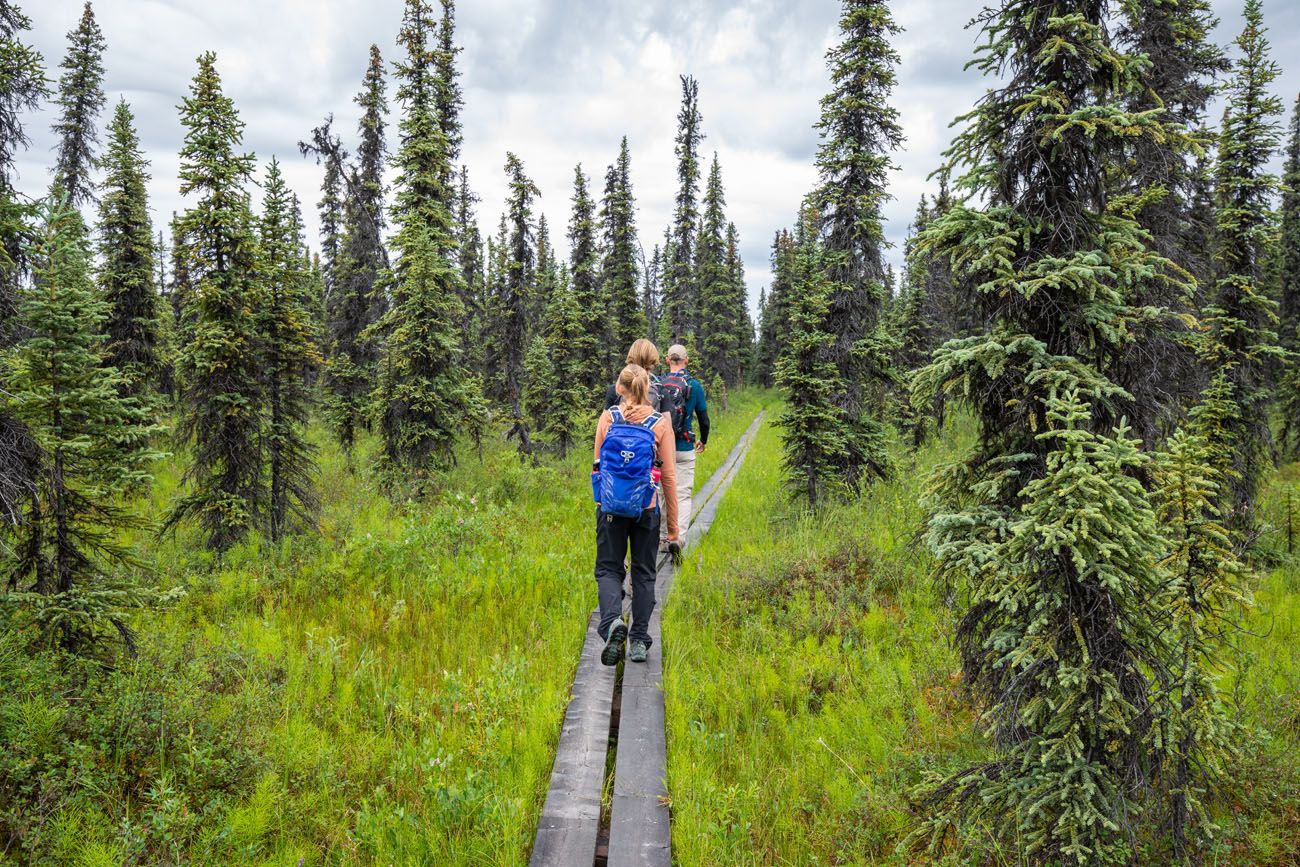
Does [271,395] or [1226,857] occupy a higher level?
[271,395]

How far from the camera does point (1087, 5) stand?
3.68 m

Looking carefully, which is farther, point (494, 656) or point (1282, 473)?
point (1282, 473)

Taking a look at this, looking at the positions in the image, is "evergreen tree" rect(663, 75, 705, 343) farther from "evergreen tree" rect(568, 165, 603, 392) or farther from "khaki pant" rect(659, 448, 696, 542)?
"khaki pant" rect(659, 448, 696, 542)

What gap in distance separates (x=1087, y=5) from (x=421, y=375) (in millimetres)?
13604

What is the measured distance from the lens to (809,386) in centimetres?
1244

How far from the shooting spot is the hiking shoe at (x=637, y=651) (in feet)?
19.2

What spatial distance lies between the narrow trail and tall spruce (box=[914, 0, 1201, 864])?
1830 mm

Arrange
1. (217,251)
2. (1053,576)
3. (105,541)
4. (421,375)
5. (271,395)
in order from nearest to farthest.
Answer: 1. (1053,576)
2. (105,541)
3. (217,251)
4. (271,395)
5. (421,375)

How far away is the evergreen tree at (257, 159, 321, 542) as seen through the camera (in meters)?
10.3

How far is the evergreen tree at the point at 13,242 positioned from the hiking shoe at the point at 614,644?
437 centimetres

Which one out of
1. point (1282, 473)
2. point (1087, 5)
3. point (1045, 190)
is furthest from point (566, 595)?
point (1282, 473)

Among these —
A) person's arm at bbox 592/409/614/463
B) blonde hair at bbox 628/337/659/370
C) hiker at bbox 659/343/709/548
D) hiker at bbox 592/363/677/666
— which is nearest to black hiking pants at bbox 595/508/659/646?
hiker at bbox 592/363/677/666

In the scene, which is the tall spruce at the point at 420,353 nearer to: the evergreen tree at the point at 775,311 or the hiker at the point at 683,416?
the hiker at the point at 683,416

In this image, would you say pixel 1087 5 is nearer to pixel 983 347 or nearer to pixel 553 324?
pixel 983 347
